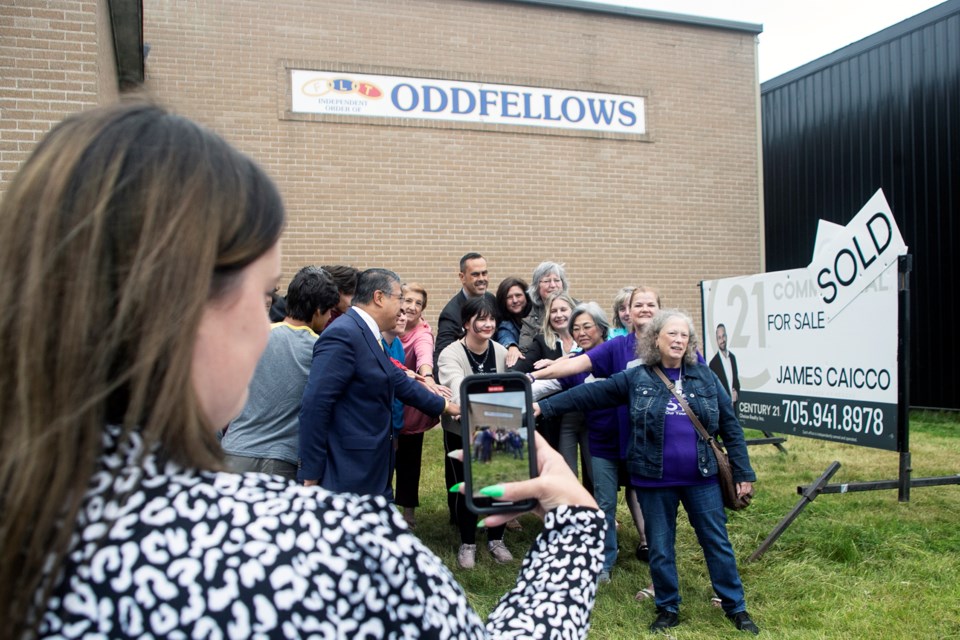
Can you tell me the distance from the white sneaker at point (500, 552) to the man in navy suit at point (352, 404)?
1.46 meters

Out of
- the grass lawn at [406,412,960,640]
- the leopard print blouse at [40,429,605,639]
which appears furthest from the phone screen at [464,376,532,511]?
the grass lawn at [406,412,960,640]

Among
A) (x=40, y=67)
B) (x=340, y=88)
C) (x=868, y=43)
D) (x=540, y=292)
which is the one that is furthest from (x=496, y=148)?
(x=868, y=43)

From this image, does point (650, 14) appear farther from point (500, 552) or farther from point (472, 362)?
point (500, 552)

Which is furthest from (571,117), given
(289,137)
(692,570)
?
(692,570)

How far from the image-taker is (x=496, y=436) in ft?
6.02

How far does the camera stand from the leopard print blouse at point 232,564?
0.79m

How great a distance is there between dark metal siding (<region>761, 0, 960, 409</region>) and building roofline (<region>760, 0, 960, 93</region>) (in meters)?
0.02

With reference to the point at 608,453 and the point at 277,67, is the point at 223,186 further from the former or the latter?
the point at 277,67

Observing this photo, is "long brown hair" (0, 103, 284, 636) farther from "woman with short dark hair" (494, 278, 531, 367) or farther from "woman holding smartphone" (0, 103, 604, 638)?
"woman with short dark hair" (494, 278, 531, 367)

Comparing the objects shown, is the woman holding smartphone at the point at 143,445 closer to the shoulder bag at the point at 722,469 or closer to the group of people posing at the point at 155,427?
the group of people posing at the point at 155,427

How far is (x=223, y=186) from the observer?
0.92 metres

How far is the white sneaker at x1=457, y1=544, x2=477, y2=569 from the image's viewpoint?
554 centimetres

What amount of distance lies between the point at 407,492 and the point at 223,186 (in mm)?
5672

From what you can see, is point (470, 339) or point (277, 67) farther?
point (277, 67)
